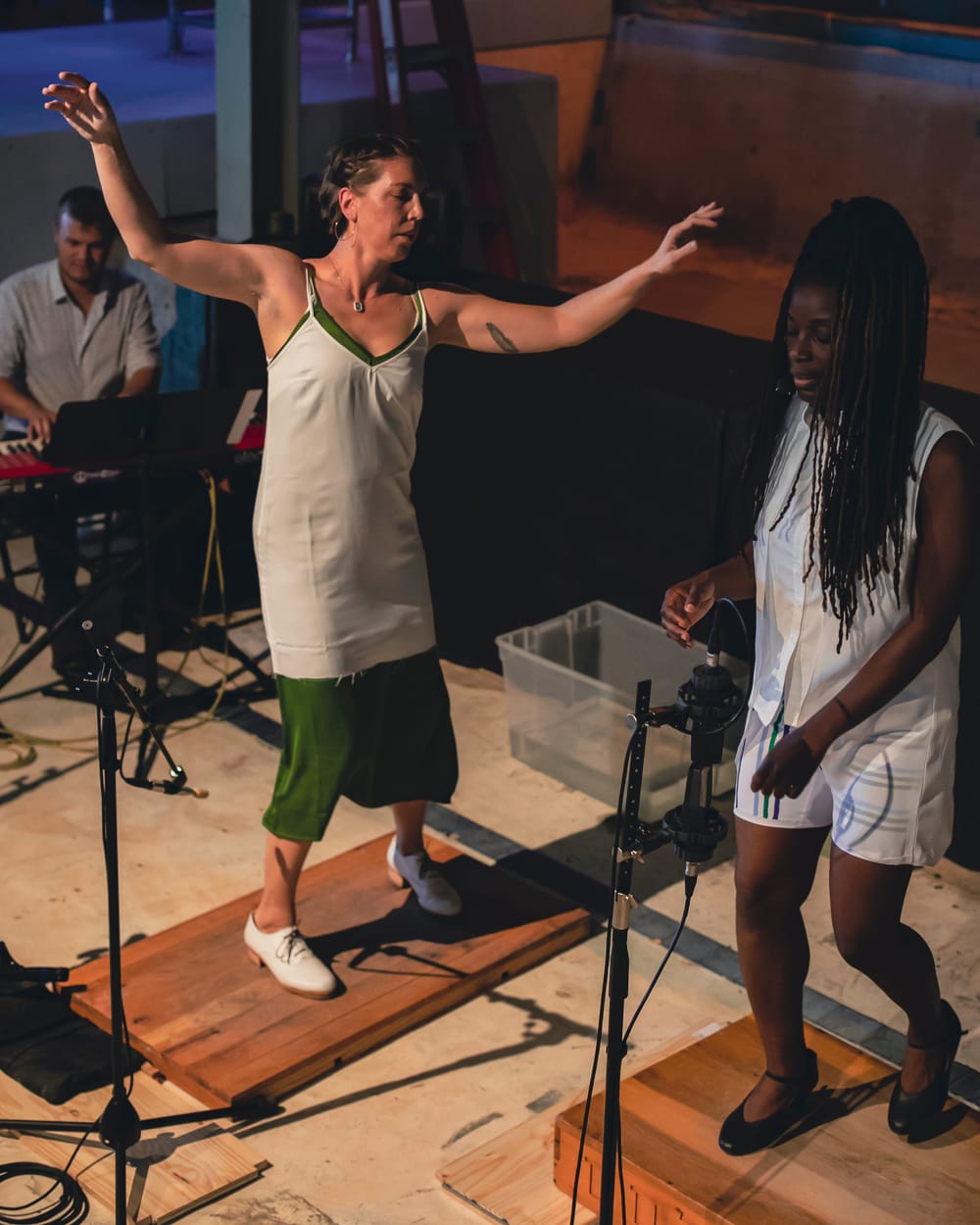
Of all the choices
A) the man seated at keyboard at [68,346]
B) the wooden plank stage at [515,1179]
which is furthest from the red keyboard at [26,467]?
the wooden plank stage at [515,1179]

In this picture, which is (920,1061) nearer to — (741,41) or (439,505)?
(439,505)

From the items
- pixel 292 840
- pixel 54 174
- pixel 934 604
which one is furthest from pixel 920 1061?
pixel 54 174

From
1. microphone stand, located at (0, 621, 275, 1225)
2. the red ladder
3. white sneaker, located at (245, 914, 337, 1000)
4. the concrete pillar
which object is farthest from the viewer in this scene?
the red ladder

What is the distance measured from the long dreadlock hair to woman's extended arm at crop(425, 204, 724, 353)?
0.62 metres

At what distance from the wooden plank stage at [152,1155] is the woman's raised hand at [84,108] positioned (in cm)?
182

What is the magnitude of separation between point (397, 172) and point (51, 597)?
102 inches

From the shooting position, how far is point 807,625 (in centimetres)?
281

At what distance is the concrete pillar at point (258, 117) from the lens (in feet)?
19.2

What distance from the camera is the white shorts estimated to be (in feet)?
9.16

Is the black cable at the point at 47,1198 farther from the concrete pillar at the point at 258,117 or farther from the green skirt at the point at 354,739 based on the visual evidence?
the concrete pillar at the point at 258,117

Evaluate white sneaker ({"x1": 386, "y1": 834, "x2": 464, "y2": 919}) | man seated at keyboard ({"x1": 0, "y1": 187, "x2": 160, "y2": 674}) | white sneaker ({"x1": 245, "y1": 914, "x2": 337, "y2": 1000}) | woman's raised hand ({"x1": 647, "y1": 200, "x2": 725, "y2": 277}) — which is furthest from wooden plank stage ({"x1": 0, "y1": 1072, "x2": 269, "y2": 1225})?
man seated at keyboard ({"x1": 0, "y1": 187, "x2": 160, "y2": 674})

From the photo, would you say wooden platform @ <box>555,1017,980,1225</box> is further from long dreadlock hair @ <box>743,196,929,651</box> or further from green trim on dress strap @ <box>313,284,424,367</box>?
green trim on dress strap @ <box>313,284,424,367</box>

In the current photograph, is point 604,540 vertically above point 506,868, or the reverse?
point 604,540

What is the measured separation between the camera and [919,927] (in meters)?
4.22
